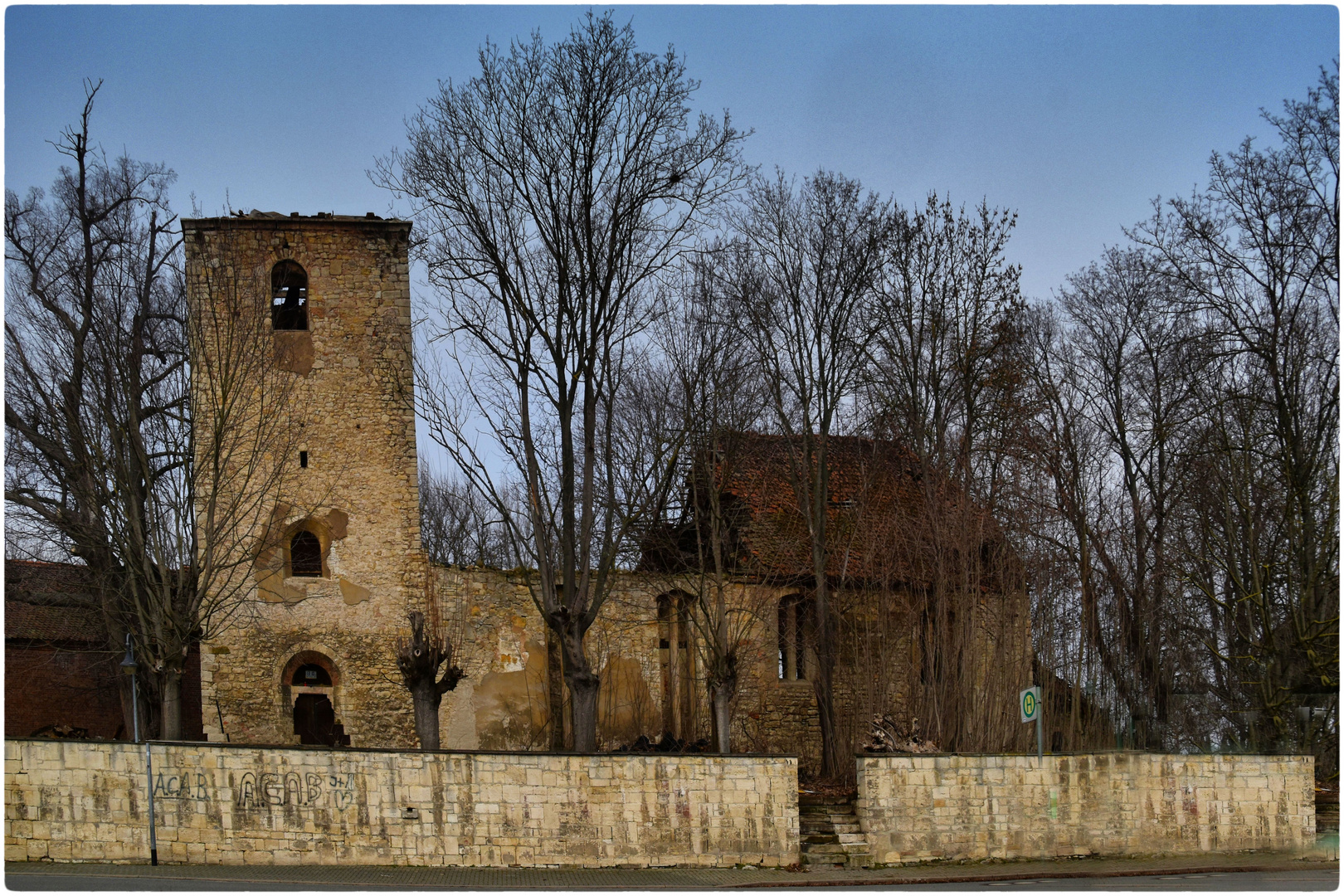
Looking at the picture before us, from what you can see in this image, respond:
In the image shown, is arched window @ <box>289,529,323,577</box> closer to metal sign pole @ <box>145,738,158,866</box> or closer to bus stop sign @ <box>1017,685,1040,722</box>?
metal sign pole @ <box>145,738,158,866</box>

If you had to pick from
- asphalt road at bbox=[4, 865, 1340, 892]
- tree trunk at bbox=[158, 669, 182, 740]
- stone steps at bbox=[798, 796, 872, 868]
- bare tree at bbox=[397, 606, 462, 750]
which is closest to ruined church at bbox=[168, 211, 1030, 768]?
tree trunk at bbox=[158, 669, 182, 740]

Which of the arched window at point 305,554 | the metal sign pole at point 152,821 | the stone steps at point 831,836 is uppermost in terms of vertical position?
the arched window at point 305,554

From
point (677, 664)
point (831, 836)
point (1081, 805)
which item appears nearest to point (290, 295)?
point (677, 664)

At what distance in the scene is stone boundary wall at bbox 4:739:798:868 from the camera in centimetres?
1639

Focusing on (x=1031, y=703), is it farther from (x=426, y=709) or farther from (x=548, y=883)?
(x=426, y=709)

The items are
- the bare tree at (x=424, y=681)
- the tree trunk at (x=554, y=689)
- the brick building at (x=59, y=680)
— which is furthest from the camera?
the brick building at (x=59, y=680)

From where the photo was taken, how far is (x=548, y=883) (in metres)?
15.8

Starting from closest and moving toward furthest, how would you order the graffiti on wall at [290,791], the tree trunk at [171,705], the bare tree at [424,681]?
the graffiti on wall at [290,791] < the tree trunk at [171,705] < the bare tree at [424,681]

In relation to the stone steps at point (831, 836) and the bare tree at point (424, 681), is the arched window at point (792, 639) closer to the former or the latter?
the stone steps at point (831, 836)

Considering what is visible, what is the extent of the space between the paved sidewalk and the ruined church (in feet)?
16.1

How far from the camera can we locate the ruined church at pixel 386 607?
23.0m

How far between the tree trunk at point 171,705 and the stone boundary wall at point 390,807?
2164 millimetres

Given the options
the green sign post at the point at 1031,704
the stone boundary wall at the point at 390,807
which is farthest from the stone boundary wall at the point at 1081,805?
the stone boundary wall at the point at 390,807

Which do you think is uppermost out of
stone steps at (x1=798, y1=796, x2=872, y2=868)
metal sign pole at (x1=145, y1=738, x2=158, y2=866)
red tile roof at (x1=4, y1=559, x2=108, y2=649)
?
red tile roof at (x1=4, y1=559, x2=108, y2=649)
